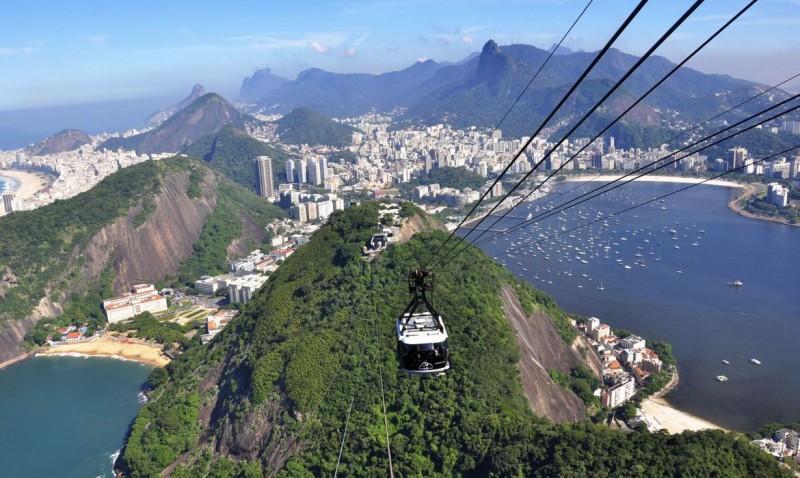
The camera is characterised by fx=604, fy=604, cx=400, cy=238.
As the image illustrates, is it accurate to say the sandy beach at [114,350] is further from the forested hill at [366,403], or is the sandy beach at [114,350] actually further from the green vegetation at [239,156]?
the green vegetation at [239,156]

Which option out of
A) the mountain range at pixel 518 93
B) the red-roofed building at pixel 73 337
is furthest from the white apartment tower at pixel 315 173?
the red-roofed building at pixel 73 337

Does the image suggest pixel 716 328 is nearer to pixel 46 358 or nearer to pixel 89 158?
pixel 46 358

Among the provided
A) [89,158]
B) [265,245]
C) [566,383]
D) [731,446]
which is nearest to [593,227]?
[265,245]

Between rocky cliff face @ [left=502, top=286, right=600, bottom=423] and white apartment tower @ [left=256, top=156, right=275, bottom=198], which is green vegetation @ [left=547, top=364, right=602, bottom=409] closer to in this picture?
rocky cliff face @ [left=502, top=286, right=600, bottom=423]

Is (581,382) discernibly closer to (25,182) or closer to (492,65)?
(25,182)

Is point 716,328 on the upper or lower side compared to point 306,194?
lower
